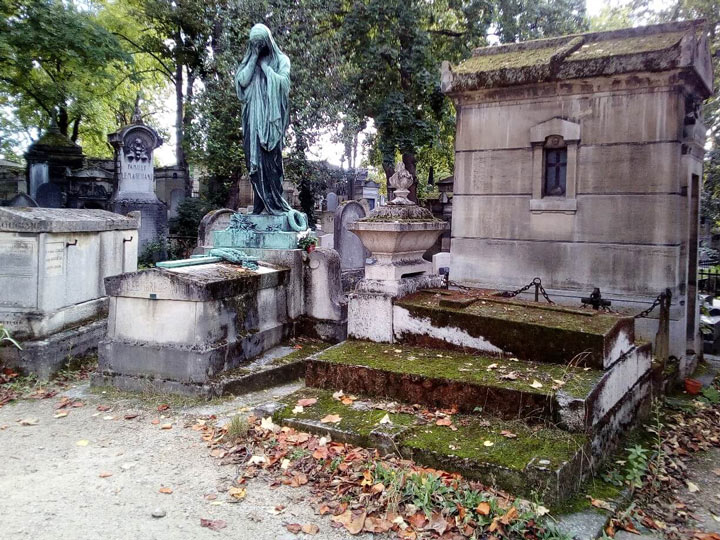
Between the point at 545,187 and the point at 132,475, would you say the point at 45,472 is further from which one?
the point at 545,187

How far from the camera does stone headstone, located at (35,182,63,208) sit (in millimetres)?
19000

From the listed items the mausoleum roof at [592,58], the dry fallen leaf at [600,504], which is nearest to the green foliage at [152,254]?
the mausoleum roof at [592,58]

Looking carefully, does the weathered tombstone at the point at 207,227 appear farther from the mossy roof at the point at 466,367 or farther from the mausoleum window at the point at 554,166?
the mossy roof at the point at 466,367

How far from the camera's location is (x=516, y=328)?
15.6 feet

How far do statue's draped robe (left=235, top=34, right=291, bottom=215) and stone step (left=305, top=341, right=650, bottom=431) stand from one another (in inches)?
126

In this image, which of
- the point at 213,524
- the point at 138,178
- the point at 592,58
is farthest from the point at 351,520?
the point at 138,178

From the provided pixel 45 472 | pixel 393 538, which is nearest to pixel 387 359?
pixel 393 538

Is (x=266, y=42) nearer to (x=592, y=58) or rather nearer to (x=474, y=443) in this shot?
(x=592, y=58)

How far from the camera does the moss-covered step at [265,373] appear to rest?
560 centimetres

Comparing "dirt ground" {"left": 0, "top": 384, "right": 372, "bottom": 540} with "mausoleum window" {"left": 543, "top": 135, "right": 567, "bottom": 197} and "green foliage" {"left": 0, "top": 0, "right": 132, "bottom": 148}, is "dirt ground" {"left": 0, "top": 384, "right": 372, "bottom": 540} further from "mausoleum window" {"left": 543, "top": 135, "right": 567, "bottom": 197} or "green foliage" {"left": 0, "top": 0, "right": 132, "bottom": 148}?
"green foliage" {"left": 0, "top": 0, "right": 132, "bottom": 148}

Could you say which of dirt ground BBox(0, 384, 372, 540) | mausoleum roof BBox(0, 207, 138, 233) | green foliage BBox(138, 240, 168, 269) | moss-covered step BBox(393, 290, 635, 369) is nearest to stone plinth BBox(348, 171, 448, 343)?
moss-covered step BBox(393, 290, 635, 369)

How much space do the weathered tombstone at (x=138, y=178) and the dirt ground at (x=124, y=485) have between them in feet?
40.3

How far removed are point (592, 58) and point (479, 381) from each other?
4.94m

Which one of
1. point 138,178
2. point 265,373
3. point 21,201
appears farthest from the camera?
point 138,178
